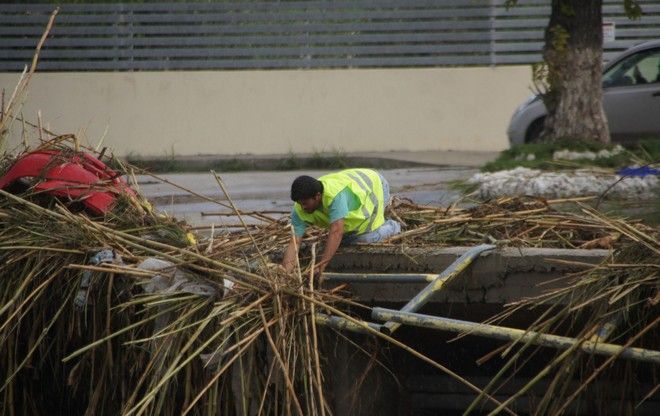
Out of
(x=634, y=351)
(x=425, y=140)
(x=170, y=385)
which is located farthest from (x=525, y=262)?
(x=425, y=140)

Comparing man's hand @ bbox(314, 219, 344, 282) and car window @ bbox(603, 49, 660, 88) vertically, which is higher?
car window @ bbox(603, 49, 660, 88)

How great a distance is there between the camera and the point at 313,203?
19.1 ft

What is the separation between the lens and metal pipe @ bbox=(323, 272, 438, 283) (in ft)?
17.6

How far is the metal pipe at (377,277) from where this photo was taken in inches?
211

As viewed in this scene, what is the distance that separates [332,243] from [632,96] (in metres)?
9.76

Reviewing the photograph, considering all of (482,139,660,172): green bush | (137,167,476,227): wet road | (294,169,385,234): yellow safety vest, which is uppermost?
(294,169,385,234): yellow safety vest

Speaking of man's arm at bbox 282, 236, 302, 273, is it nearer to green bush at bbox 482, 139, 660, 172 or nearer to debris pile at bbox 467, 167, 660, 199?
debris pile at bbox 467, 167, 660, 199

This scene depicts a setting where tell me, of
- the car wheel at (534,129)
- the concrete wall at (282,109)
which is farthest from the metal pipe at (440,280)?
the concrete wall at (282,109)

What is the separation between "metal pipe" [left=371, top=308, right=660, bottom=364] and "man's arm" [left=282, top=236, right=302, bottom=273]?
0.70m

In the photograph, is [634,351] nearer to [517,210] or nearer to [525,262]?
[525,262]

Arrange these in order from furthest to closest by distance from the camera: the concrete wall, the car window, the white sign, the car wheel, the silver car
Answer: the concrete wall < the white sign < the car wheel < the car window < the silver car

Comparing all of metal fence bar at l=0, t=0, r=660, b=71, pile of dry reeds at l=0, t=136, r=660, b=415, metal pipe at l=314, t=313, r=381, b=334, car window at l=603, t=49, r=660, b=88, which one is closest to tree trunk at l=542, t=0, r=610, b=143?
car window at l=603, t=49, r=660, b=88

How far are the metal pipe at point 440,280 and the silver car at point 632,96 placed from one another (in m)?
9.41

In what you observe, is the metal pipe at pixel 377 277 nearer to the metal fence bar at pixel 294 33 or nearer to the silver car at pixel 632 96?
the silver car at pixel 632 96
